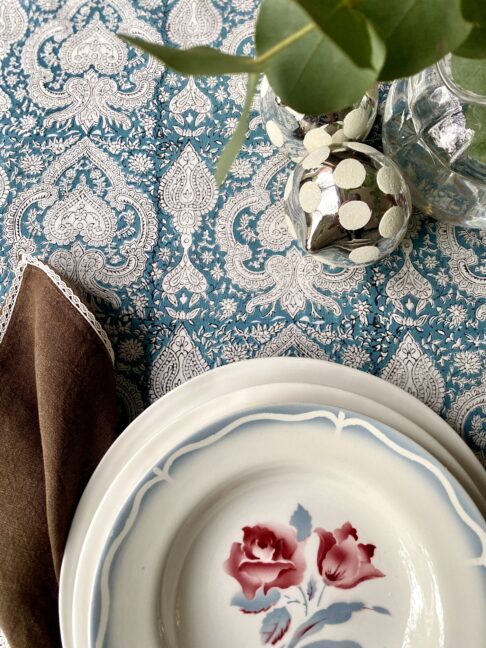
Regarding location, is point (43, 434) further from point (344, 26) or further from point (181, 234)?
point (344, 26)

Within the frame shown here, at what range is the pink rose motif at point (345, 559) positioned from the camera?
491 millimetres

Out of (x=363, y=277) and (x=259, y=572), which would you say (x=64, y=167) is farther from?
(x=259, y=572)

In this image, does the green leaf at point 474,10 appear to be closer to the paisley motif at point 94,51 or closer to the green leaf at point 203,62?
the green leaf at point 203,62

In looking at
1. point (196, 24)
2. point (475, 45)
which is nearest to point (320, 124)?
point (196, 24)

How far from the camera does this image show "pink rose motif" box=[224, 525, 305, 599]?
49cm

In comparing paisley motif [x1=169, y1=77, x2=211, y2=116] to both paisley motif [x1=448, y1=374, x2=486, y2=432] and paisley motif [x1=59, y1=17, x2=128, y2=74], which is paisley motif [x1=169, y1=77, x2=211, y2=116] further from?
paisley motif [x1=448, y1=374, x2=486, y2=432]

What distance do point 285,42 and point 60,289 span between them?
1.33 ft

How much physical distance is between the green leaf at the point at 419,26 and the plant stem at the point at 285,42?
0.08ft

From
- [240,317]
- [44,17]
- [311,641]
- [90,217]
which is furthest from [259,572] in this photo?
[44,17]

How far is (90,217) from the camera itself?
0.61 meters

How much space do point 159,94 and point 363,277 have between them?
264mm

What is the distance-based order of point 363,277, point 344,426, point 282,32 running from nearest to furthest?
1. point 282,32
2. point 344,426
3. point 363,277

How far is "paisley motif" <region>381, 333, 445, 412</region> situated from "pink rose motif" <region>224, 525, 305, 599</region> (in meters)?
0.16

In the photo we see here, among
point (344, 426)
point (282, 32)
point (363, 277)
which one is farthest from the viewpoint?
point (363, 277)
